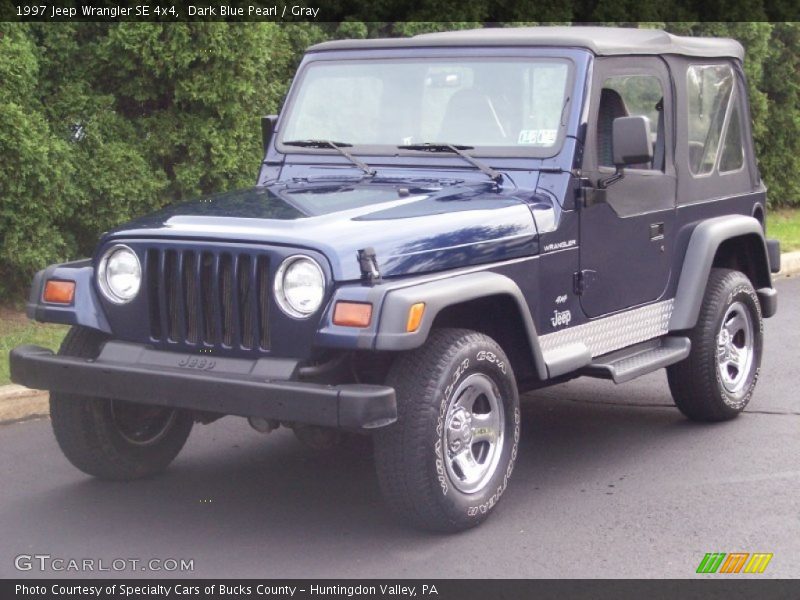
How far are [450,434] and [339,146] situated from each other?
A: 6.14 ft

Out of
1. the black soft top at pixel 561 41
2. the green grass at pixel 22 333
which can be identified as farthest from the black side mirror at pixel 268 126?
the green grass at pixel 22 333

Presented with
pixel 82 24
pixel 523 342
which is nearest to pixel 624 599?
pixel 523 342

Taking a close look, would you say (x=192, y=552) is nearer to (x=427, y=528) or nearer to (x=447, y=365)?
(x=427, y=528)

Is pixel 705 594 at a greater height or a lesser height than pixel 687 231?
Answer: lesser

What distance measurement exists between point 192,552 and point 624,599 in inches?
66.1

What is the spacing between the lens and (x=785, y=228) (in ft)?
48.7

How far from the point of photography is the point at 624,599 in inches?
185

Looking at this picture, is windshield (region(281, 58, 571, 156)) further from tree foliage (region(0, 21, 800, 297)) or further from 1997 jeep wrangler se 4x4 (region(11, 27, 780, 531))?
tree foliage (region(0, 21, 800, 297))

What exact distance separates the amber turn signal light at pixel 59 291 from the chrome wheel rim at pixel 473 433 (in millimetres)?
1691

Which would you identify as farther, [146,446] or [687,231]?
[687,231]

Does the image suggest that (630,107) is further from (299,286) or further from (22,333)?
(22,333)

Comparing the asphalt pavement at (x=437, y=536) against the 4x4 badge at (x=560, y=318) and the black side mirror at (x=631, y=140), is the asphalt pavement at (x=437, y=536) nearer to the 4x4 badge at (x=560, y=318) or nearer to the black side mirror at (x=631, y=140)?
the 4x4 badge at (x=560, y=318)

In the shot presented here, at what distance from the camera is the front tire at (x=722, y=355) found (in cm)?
689

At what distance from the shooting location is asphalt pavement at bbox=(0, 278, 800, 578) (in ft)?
16.6
